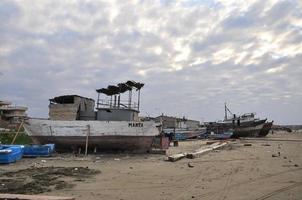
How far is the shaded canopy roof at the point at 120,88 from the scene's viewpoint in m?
27.5

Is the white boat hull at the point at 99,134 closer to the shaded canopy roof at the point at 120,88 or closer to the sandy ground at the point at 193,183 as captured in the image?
the shaded canopy roof at the point at 120,88

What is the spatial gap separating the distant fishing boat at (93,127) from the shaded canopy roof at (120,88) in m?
0.07

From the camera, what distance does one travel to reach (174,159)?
19172mm

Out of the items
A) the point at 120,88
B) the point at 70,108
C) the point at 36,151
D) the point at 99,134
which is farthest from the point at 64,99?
the point at 36,151

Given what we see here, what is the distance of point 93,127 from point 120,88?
423cm

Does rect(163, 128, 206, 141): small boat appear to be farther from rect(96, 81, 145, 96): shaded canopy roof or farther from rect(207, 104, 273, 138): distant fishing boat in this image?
rect(96, 81, 145, 96): shaded canopy roof

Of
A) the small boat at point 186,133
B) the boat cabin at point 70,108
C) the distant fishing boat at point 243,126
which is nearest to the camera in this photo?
the boat cabin at point 70,108

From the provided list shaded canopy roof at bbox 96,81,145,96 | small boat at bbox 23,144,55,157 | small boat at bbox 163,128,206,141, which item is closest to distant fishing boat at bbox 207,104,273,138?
small boat at bbox 163,128,206,141

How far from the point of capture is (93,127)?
81.3 feet

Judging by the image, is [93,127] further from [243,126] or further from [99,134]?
[243,126]

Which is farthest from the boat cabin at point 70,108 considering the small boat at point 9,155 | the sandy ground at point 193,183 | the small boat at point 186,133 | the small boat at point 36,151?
the small boat at point 186,133

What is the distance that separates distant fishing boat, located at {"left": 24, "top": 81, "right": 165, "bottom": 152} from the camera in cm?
2483

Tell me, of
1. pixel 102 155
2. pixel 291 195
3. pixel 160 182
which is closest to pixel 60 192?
pixel 160 182

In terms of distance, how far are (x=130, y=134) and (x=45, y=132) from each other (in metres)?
5.67
